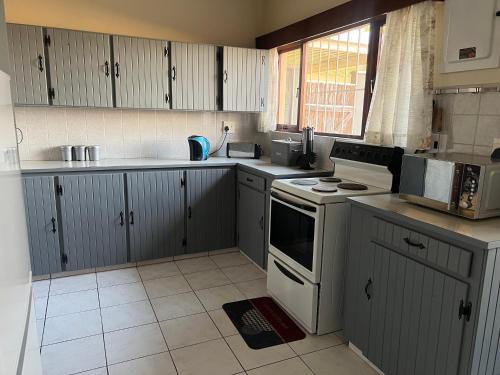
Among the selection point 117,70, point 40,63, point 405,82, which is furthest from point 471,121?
point 40,63

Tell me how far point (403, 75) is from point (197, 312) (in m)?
2.06

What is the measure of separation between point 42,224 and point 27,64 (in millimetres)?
1272

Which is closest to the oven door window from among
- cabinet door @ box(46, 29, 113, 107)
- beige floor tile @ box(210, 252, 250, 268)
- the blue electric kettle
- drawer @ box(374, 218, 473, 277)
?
drawer @ box(374, 218, 473, 277)

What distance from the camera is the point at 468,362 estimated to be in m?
1.48

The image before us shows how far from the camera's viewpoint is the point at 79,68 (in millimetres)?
3137

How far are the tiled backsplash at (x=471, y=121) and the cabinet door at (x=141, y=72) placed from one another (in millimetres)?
2300

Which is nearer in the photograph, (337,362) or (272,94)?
(337,362)

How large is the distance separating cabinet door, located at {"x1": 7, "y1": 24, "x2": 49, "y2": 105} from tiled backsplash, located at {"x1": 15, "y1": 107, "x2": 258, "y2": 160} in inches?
12.0

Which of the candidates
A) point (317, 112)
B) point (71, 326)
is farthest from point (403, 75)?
point (71, 326)

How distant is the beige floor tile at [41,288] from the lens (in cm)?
280

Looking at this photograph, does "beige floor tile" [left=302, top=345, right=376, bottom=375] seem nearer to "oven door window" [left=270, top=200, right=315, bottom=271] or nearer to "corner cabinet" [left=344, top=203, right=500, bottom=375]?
"corner cabinet" [left=344, top=203, right=500, bottom=375]

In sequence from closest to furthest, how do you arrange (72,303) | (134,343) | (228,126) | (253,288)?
(134,343)
(72,303)
(253,288)
(228,126)

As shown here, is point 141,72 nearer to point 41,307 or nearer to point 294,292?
point 41,307

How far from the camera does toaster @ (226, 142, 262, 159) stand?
383 centimetres
